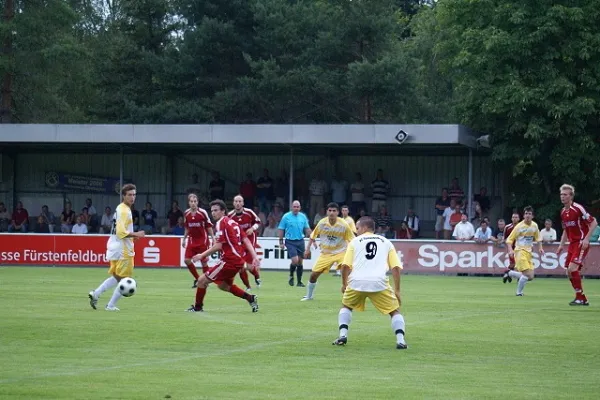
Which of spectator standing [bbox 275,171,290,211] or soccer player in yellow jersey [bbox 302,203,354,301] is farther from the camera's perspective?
spectator standing [bbox 275,171,290,211]

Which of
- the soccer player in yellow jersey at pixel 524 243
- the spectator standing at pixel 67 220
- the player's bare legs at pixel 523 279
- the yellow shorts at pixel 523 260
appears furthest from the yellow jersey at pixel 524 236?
the spectator standing at pixel 67 220

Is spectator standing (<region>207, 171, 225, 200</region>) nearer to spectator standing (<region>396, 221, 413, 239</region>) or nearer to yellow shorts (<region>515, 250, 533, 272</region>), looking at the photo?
spectator standing (<region>396, 221, 413, 239</region>)

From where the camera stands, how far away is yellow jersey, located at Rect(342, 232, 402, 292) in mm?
13289

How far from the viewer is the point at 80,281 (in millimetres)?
28344

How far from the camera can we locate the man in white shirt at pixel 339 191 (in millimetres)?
41062

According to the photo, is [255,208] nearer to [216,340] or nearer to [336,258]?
[336,258]

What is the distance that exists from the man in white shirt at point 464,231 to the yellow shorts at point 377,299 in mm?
22307

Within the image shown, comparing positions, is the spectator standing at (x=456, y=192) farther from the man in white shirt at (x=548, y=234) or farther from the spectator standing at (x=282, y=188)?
the spectator standing at (x=282, y=188)

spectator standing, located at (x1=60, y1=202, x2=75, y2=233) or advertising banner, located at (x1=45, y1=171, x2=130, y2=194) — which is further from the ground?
advertising banner, located at (x1=45, y1=171, x2=130, y2=194)

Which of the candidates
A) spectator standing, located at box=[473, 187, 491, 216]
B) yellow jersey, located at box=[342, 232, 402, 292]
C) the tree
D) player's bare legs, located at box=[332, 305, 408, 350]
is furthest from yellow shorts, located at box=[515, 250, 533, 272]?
spectator standing, located at box=[473, 187, 491, 216]

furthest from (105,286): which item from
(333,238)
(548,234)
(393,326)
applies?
(548,234)

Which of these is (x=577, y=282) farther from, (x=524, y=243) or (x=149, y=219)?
(x=149, y=219)

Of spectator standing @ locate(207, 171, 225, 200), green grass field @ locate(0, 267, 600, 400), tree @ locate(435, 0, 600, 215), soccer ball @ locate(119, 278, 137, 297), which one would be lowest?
green grass field @ locate(0, 267, 600, 400)

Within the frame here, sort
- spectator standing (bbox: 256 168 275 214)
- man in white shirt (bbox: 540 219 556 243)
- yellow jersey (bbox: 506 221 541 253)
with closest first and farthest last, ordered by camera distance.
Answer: yellow jersey (bbox: 506 221 541 253) < man in white shirt (bbox: 540 219 556 243) < spectator standing (bbox: 256 168 275 214)
